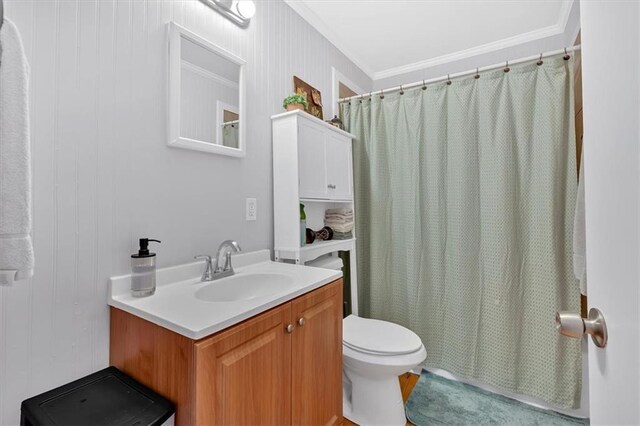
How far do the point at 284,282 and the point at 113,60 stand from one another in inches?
42.1

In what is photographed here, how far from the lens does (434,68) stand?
2568 millimetres

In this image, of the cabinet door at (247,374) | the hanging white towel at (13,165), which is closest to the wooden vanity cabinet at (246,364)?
the cabinet door at (247,374)

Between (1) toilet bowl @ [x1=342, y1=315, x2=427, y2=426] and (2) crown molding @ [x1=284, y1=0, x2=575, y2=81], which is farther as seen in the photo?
(2) crown molding @ [x1=284, y1=0, x2=575, y2=81]

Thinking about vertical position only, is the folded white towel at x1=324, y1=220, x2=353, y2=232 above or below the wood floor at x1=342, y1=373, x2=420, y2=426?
above

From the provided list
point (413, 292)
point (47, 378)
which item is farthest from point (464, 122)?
point (47, 378)

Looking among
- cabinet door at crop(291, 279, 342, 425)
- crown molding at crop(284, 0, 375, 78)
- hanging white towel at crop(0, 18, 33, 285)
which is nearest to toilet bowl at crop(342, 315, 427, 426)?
cabinet door at crop(291, 279, 342, 425)

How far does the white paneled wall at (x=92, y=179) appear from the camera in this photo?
86cm

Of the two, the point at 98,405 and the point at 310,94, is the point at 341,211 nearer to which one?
the point at 310,94

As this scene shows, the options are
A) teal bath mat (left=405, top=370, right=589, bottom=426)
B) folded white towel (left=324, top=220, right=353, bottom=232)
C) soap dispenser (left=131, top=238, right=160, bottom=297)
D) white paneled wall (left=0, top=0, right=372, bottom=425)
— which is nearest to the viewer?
white paneled wall (left=0, top=0, right=372, bottom=425)

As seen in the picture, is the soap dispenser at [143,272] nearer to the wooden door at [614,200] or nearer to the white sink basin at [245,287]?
the white sink basin at [245,287]

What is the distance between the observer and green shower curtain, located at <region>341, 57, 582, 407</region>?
5.35ft

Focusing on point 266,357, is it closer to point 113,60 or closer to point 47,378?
point 47,378

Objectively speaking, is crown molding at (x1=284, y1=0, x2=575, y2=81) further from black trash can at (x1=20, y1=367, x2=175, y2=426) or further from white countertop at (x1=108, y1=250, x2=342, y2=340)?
black trash can at (x1=20, y1=367, x2=175, y2=426)

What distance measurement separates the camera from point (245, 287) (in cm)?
135
